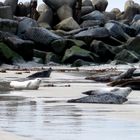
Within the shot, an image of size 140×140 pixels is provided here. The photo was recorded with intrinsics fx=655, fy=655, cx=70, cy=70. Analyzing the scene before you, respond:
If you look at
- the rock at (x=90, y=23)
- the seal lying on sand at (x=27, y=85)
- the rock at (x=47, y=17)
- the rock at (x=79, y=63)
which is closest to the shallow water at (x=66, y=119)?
the seal lying on sand at (x=27, y=85)

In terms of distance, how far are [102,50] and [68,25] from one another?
7.19m

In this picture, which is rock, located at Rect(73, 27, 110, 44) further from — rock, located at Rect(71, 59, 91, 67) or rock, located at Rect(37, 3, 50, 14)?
rock, located at Rect(37, 3, 50, 14)

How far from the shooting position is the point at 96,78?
20.3m

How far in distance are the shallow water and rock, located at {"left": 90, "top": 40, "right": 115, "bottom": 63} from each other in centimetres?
2249

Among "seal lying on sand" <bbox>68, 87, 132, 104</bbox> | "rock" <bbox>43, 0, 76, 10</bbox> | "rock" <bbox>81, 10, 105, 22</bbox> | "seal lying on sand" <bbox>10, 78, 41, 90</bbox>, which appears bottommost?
"rock" <bbox>81, 10, 105, 22</bbox>

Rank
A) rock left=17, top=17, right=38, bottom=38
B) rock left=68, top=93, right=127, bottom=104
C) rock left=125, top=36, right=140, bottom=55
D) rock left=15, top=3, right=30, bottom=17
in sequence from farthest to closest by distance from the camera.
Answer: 1. rock left=15, top=3, right=30, bottom=17
2. rock left=125, top=36, right=140, bottom=55
3. rock left=17, top=17, right=38, bottom=38
4. rock left=68, top=93, right=127, bottom=104

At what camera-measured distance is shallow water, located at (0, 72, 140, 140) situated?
748 cm

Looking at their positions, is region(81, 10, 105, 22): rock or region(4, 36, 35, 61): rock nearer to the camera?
region(4, 36, 35, 61): rock

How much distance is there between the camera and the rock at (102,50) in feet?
117

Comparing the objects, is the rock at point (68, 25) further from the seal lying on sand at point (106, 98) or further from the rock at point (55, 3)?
the seal lying on sand at point (106, 98)

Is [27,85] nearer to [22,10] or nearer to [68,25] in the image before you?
[68,25]

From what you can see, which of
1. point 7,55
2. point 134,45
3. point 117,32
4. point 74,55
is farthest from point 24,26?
point 7,55

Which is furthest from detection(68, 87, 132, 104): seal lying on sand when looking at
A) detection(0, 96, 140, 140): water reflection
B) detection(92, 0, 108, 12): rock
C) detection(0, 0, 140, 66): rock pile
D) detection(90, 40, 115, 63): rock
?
detection(92, 0, 108, 12): rock

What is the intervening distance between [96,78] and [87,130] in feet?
41.0
